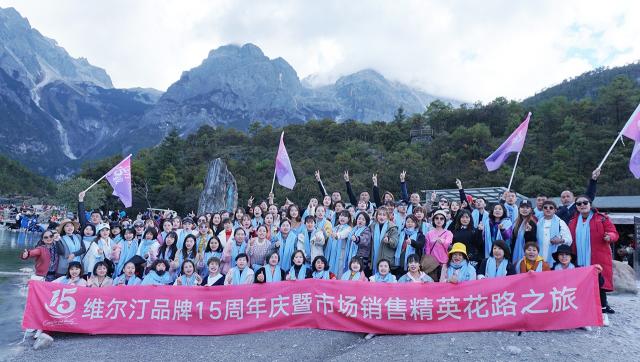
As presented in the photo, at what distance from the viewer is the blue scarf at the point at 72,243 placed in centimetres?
728

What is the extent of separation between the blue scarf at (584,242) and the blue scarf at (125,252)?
6820 mm

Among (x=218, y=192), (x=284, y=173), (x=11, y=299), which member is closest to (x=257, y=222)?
(x=284, y=173)

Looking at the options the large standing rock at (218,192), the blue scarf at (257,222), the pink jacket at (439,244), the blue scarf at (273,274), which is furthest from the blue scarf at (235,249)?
the large standing rock at (218,192)

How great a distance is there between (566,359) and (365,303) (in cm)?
227

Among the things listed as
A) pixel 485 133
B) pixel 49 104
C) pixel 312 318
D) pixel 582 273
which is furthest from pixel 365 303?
pixel 49 104

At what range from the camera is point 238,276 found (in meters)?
6.56

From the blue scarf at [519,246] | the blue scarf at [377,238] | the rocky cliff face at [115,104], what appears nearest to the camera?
the blue scarf at [519,246]

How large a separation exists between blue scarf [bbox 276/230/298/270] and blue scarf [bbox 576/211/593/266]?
4064 mm

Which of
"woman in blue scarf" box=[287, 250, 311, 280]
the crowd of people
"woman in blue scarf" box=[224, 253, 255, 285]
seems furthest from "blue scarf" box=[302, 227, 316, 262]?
"woman in blue scarf" box=[224, 253, 255, 285]

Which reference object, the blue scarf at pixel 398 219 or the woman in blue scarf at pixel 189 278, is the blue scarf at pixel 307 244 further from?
the woman in blue scarf at pixel 189 278

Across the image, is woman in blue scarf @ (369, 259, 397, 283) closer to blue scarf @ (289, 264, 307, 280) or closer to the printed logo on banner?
blue scarf @ (289, 264, 307, 280)

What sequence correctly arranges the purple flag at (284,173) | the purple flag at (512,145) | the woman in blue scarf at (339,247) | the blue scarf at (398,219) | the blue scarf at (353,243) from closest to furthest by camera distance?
the blue scarf at (353,243) < the woman in blue scarf at (339,247) < the blue scarf at (398,219) < the purple flag at (512,145) < the purple flag at (284,173)

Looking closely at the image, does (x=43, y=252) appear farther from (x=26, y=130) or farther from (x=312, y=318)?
(x=26, y=130)

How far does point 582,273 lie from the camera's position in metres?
5.35
